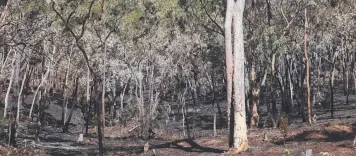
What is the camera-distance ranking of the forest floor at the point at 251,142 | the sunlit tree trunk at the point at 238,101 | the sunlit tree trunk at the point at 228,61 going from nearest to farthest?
the sunlit tree trunk at the point at 238,101, the forest floor at the point at 251,142, the sunlit tree trunk at the point at 228,61

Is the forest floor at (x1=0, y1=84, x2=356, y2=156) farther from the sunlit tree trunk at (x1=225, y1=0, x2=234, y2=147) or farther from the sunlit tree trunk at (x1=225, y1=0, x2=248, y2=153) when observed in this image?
the sunlit tree trunk at (x1=225, y1=0, x2=234, y2=147)

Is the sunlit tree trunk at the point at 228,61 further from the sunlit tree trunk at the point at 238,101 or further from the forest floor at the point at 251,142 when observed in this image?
the forest floor at the point at 251,142

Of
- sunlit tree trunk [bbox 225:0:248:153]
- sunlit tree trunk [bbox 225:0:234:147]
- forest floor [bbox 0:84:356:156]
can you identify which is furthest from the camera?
sunlit tree trunk [bbox 225:0:234:147]

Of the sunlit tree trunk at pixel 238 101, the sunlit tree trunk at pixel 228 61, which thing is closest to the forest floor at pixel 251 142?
the sunlit tree trunk at pixel 238 101

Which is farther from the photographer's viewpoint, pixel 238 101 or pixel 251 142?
pixel 251 142

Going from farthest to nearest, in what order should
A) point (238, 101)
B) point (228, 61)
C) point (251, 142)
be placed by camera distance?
point (251, 142) → point (228, 61) → point (238, 101)

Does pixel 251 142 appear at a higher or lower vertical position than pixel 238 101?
lower

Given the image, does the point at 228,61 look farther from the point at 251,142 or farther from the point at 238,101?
the point at 251,142

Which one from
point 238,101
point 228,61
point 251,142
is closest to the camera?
point 238,101

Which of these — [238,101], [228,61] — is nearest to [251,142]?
[228,61]

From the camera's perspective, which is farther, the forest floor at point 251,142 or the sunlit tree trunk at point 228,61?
the sunlit tree trunk at point 228,61

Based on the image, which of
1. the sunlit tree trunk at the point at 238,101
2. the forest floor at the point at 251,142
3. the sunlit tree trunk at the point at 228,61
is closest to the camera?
the sunlit tree trunk at the point at 238,101

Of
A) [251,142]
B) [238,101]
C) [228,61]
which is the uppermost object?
[228,61]

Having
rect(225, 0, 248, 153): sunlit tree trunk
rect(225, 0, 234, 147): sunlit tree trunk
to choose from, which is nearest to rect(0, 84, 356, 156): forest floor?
rect(225, 0, 248, 153): sunlit tree trunk
